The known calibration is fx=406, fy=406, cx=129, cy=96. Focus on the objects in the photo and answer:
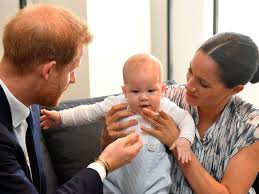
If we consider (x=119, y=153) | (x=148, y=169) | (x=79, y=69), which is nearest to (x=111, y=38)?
(x=79, y=69)

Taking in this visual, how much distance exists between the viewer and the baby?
157cm

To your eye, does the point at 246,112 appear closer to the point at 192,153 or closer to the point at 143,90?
the point at 192,153

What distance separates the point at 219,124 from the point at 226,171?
0.19 metres

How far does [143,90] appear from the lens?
1.62 m

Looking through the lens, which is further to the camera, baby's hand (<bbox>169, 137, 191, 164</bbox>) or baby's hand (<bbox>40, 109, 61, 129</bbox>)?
baby's hand (<bbox>40, 109, 61, 129</bbox>)

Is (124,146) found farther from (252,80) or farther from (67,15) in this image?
(252,80)

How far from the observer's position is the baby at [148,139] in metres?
1.57

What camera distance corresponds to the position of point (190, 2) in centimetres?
360

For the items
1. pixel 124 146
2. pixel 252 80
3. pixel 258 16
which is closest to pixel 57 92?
pixel 124 146

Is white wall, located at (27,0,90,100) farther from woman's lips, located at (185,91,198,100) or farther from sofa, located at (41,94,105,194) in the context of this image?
woman's lips, located at (185,91,198,100)

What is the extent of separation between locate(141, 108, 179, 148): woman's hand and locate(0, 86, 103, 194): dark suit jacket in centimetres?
39

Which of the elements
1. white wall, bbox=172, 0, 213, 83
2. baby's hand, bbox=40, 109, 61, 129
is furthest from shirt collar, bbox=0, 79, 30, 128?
white wall, bbox=172, 0, 213, 83

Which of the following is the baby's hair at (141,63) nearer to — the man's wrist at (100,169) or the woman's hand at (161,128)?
the woman's hand at (161,128)

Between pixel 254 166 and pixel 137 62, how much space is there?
2.03 feet
